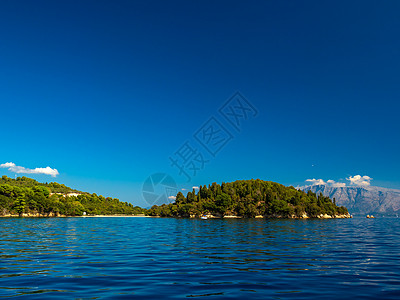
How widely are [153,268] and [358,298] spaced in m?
12.2

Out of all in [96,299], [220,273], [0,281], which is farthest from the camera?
[220,273]

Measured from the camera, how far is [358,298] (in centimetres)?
1216

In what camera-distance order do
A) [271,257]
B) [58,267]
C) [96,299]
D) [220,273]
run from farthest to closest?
[271,257], [58,267], [220,273], [96,299]

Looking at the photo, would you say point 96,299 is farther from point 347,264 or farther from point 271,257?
point 347,264

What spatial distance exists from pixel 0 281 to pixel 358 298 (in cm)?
1753

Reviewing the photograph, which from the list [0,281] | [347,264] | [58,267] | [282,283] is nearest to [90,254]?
[58,267]

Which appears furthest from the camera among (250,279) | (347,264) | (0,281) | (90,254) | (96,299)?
(90,254)

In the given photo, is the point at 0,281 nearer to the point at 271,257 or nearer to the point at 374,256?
the point at 271,257

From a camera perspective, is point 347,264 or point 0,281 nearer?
point 0,281

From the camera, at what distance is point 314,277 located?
16.1 metres

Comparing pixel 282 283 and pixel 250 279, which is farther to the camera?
pixel 250 279

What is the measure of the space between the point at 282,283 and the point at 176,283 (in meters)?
5.59

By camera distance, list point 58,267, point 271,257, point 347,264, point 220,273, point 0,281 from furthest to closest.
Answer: point 271,257 → point 347,264 → point 58,267 → point 220,273 → point 0,281

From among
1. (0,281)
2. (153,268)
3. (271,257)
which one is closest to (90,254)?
(153,268)
